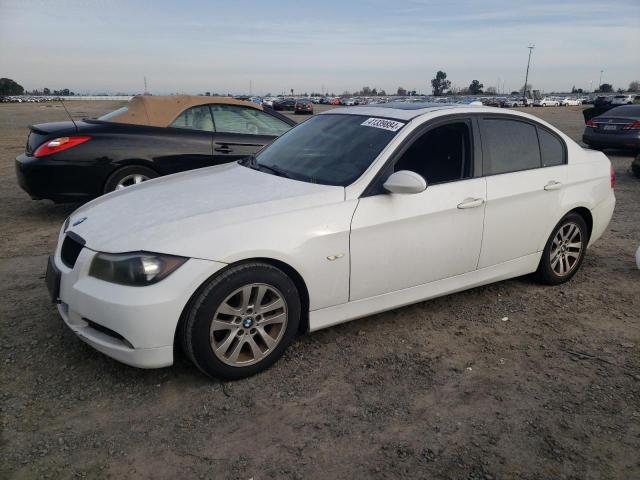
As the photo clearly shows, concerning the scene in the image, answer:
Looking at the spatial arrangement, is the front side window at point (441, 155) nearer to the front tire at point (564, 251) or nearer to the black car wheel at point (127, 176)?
the front tire at point (564, 251)

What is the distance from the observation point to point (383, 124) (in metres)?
3.82

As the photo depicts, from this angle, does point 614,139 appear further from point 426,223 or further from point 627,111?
A: point 426,223

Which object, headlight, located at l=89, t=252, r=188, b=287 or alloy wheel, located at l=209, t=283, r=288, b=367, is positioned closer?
headlight, located at l=89, t=252, r=188, b=287

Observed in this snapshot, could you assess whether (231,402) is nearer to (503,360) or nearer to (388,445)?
(388,445)

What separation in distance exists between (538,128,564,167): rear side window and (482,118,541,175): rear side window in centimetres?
6

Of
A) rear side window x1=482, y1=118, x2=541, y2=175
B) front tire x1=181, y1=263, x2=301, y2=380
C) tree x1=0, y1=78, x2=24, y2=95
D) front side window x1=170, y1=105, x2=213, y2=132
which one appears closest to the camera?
front tire x1=181, y1=263, x2=301, y2=380

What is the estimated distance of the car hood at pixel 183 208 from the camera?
2914mm

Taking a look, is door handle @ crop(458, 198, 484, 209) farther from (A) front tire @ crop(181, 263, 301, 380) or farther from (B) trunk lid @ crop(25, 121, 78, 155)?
(B) trunk lid @ crop(25, 121, 78, 155)

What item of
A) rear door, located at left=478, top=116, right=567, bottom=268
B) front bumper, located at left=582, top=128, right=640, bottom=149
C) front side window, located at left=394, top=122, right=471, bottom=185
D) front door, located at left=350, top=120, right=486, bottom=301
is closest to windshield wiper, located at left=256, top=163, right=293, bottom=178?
front door, located at left=350, top=120, right=486, bottom=301

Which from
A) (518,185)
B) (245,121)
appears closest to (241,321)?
(518,185)

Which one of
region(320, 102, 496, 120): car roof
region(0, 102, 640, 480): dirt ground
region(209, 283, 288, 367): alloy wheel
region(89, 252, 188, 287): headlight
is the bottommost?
region(0, 102, 640, 480): dirt ground

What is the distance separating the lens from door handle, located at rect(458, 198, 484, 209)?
3721 millimetres

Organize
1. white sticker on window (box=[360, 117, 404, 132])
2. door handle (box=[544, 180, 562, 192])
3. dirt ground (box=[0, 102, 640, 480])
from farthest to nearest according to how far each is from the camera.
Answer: door handle (box=[544, 180, 562, 192]) < white sticker on window (box=[360, 117, 404, 132]) < dirt ground (box=[0, 102, 640, 480])

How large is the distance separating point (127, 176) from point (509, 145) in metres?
4.41
